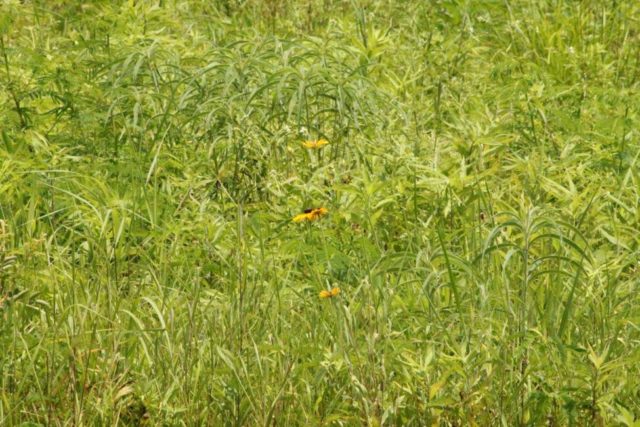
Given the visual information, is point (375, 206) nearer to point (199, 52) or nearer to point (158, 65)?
point (158, 65)

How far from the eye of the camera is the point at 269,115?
4.76 metres

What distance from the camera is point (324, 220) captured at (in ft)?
13.9

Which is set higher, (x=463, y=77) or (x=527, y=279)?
(x=527, y=279)

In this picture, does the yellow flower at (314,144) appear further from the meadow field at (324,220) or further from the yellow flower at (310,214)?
the yellow flower at (310,214)

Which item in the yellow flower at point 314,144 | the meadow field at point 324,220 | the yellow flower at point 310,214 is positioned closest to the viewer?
the meadow field at point 324,220

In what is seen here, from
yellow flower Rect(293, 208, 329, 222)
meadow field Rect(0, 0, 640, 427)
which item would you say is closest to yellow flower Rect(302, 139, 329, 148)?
meadow field Rect(0, 0, 640, 427)

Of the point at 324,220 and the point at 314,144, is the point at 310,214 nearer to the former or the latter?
the point at 324,220

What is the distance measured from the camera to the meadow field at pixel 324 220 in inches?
123

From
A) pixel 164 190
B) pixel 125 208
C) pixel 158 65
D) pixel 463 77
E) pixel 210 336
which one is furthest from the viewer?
pixel 463 77

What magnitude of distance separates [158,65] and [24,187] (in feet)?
3.56

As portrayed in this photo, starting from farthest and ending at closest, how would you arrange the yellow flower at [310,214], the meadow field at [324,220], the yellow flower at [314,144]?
the yellow flower at [314,144], the yellow flower at [310,214], the meadow field at [324,220]

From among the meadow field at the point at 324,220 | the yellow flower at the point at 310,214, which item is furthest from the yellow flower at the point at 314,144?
the yellow flower at the point at 310,214

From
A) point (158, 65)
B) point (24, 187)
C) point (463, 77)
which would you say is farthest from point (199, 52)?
point (24, 187)

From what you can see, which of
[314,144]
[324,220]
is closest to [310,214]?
[324,220]
